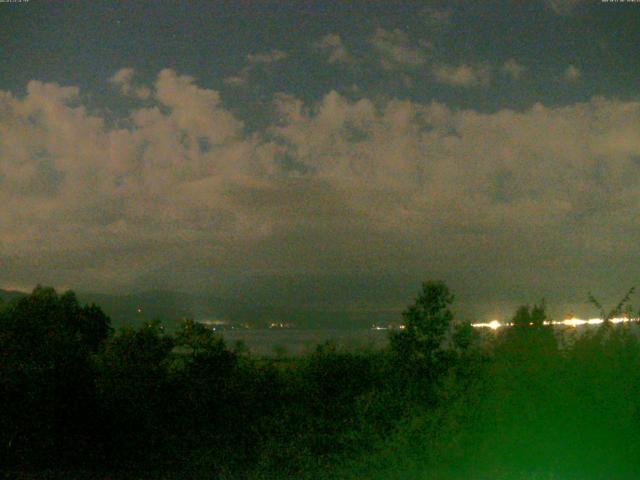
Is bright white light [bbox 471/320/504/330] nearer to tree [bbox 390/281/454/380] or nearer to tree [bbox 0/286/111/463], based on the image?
tree [bbox 390/281/454/380]

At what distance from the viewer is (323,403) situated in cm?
1559

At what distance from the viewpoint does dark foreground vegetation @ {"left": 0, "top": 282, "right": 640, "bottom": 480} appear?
11.1 metres

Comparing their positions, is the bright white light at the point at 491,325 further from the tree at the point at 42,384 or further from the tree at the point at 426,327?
the tree at the point at 42,384

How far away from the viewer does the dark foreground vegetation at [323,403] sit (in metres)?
11.1

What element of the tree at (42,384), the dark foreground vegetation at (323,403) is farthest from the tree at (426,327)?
the tree at (42,384)

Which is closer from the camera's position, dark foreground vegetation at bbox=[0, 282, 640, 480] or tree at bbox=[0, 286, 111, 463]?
dark foreground vegetation at bbox=[0, 282, 640, 480]

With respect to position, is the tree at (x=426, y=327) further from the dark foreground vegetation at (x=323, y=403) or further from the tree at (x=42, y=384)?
the tree at (x=42, y=384)

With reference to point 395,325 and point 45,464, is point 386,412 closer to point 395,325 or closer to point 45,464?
point 395,325

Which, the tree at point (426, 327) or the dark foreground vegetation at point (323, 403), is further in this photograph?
the tree at point (426, 327)

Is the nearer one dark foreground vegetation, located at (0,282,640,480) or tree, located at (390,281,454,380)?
dark foreground vegetation, located at (0,282,640,480)

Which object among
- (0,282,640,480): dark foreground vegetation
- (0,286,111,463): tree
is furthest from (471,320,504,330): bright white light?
(0,286,111,463): tree

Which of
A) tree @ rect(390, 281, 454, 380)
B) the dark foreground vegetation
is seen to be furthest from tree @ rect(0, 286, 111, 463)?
tree @ rect(390, 281, 454, 380)

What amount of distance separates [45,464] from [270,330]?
42.6 m

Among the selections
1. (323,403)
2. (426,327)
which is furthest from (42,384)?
(426,327)
